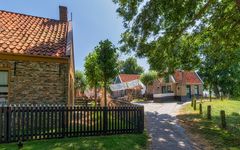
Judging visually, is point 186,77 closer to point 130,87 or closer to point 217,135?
point 130,87

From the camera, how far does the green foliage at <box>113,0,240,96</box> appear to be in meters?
13.4

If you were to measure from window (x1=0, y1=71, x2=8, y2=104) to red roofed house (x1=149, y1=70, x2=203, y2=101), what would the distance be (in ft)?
107

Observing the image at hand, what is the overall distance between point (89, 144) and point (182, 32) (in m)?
8.46

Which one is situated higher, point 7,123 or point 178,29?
point 178,29

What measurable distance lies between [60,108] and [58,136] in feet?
3.94

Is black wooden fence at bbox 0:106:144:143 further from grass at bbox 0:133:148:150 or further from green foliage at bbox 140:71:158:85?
green foliage at bbox 140:71:158:85

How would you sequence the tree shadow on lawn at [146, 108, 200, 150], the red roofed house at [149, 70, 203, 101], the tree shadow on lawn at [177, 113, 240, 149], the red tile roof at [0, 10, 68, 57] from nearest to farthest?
1. the tree shadow on lawn at [146, 108, 200, 150]
2. the tree shadow on lawn at [177, 113, 240, 149]
3. the red tile roof at [0, 10, 68, 57]
4. the red roofed house at [149, 70, 203, 101]

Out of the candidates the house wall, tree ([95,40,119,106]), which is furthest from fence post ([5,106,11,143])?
tree ([95,40,119,106])

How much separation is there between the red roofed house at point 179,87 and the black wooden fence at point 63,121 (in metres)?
31.2

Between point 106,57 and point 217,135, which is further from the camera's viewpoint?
point 106,57

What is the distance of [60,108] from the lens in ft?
38.0

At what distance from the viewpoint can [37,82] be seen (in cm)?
1394

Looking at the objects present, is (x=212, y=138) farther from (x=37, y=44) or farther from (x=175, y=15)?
(x=37, y=44)

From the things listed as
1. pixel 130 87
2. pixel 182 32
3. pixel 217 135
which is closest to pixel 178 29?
pixel 182 32
